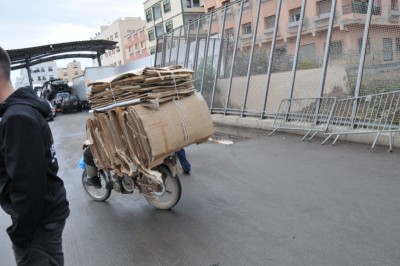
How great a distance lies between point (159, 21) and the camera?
6488 cm

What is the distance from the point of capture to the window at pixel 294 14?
1102 centimetres

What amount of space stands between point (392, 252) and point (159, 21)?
64.6m

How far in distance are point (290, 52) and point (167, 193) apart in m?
7.03

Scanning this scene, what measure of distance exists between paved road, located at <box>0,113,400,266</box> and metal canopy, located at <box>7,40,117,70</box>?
33.1 m

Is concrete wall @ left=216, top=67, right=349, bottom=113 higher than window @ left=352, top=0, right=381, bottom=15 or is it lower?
lower

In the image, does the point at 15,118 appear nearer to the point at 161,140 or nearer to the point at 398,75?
the point at 161,140

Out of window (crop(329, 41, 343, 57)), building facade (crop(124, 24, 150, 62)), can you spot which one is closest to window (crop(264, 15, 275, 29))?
window (crop(329, 41, 343, 57))

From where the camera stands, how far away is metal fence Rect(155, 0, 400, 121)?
8609 mm

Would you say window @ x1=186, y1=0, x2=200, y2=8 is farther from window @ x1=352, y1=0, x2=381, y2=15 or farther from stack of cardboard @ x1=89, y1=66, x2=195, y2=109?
stack of cardboard @ x1=89, y1=66, x2=195, y2=109

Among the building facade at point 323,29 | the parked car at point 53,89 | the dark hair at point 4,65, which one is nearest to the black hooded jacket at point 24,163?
the dark hair at point 4,65

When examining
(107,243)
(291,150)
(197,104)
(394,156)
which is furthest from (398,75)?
(107,243)

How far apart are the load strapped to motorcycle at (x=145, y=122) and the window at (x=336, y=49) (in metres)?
5.18

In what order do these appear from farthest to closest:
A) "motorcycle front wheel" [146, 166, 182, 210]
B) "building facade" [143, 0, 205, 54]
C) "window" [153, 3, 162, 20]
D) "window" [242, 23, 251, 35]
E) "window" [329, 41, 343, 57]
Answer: "window" [153, 3, 162, 20]
"building facade" [143, 0, 205, 54]
"window" [242, 23, 251, 35]
"window" [329, 41, 343, 57]
"motorcycle front wheel" [146, 166, 182, 210]

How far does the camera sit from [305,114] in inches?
400
